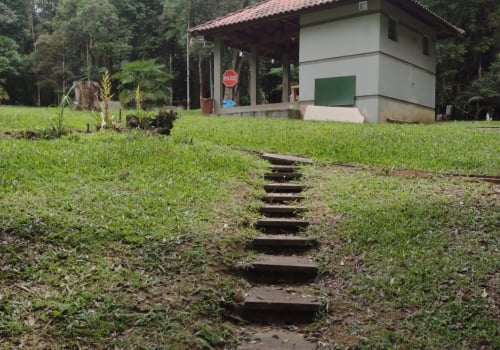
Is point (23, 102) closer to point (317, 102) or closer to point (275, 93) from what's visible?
point (275, 93)

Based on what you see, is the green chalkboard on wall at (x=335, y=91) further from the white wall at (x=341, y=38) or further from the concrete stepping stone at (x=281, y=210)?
the concrete stepping stone at (x=281, y=210)

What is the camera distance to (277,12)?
15.1 m

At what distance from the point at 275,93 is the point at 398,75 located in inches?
520

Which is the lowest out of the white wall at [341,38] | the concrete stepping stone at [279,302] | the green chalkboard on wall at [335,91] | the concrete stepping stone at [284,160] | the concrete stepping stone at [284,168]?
the concrete stepping stone at [279,302]

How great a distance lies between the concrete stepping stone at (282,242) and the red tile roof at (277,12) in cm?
1121

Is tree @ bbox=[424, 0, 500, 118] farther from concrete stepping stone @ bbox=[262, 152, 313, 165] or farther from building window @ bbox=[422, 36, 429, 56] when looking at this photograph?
concrete stepping stone @ bbox=[262, 152, 313, 165]

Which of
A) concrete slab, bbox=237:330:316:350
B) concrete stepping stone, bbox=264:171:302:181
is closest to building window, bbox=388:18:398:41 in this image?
concrete stepping stone, bbox=264:171:302:181

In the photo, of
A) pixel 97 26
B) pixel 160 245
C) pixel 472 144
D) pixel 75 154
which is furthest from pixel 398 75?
pixel 97 26

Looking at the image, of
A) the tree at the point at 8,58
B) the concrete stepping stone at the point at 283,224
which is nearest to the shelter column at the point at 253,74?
the concrete stepping stone at the point at 283,224

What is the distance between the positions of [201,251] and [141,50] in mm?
28219

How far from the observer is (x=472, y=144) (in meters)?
9.04

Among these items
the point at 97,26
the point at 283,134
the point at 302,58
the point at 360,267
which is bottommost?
the point at 360,267

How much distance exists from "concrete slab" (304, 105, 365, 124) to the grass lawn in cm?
723

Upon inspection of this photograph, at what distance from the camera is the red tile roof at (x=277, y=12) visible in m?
14.5
